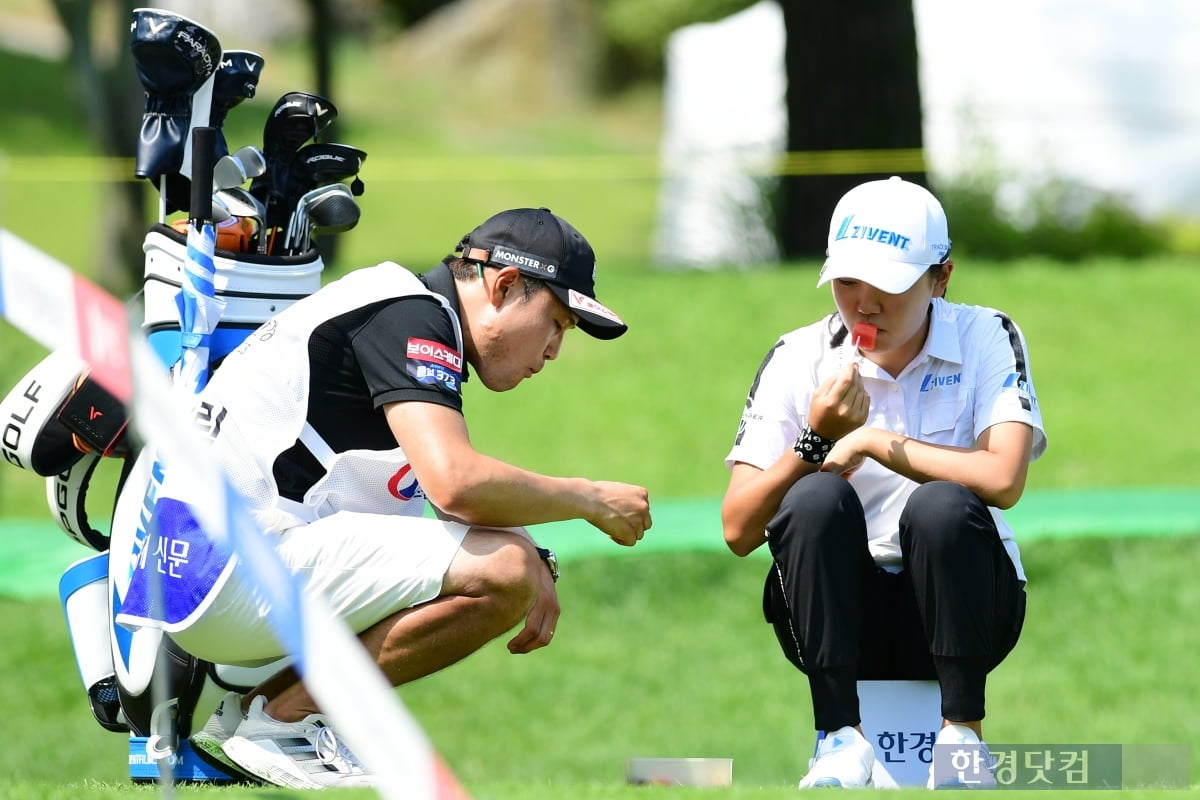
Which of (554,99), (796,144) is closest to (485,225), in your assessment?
(796,144)

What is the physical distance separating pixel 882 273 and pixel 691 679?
3.93m

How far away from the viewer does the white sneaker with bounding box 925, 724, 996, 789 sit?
3521mm

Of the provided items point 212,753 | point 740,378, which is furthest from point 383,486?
point 740,378

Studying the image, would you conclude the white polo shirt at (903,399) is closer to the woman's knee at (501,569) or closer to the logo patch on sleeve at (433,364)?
the woman's knee at (501,569)

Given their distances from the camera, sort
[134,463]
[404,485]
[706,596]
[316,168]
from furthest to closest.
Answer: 1. [706,596]
2. [316,168]
3. [134,463]
4. [404,485]

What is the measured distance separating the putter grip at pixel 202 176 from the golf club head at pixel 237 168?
7 cm

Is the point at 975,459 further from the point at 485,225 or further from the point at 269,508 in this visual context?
the point at 269,508

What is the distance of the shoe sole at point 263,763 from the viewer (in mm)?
3635

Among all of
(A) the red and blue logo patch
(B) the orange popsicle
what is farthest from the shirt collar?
(A) the red and blue logo patch

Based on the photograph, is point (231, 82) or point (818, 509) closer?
point (818, 509)

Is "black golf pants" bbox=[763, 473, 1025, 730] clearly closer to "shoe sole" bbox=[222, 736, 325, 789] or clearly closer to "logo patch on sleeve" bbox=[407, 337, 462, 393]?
"logo patch on sleeve" bbox=[407, 337, 462, 393]

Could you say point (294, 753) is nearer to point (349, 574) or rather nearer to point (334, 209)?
point (349, 574)

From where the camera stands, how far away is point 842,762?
360cm

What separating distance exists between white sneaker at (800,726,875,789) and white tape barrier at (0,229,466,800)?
4.54ft
